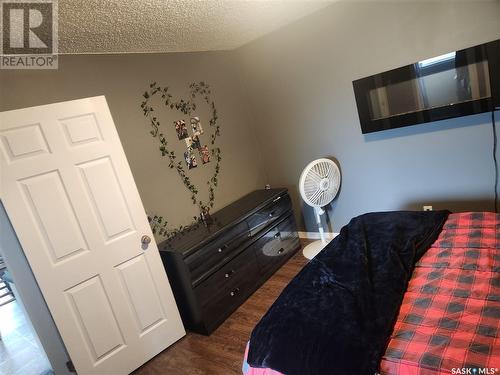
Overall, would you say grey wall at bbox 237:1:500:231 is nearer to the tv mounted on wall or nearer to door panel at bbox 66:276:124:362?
the tv mounted on wall

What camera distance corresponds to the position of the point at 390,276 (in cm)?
163

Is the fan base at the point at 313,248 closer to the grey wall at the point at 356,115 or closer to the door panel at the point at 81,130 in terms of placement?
the grey wall at the point at 356,115

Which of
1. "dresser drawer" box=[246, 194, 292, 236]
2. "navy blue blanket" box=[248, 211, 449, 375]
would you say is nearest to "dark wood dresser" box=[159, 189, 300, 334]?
"dresser drawer" box=[246, 194, 292, 236]

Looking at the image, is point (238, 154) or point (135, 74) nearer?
point (135, 74)

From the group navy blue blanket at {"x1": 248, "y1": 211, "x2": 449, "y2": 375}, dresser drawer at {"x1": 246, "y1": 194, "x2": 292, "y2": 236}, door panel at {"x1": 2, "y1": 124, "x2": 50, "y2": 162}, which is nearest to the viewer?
navy blue blanket at {"x1": 248, "y1": 211, "x2": 449, "y2": 375}

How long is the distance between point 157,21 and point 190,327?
2.41 meters

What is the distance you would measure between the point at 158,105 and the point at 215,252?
1.44 m

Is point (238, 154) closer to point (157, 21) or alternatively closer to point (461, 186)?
point (157, 21)

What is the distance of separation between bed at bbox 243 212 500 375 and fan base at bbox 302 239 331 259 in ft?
5.24

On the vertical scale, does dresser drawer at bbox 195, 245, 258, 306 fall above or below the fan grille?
below

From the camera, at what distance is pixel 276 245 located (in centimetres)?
331

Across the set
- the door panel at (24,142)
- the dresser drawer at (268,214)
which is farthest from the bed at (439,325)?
the door panel at (24,142)

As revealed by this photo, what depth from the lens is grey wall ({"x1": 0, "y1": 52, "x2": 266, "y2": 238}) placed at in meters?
2.27

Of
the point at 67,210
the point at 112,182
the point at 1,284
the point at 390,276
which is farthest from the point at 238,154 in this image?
the point at 1,284
